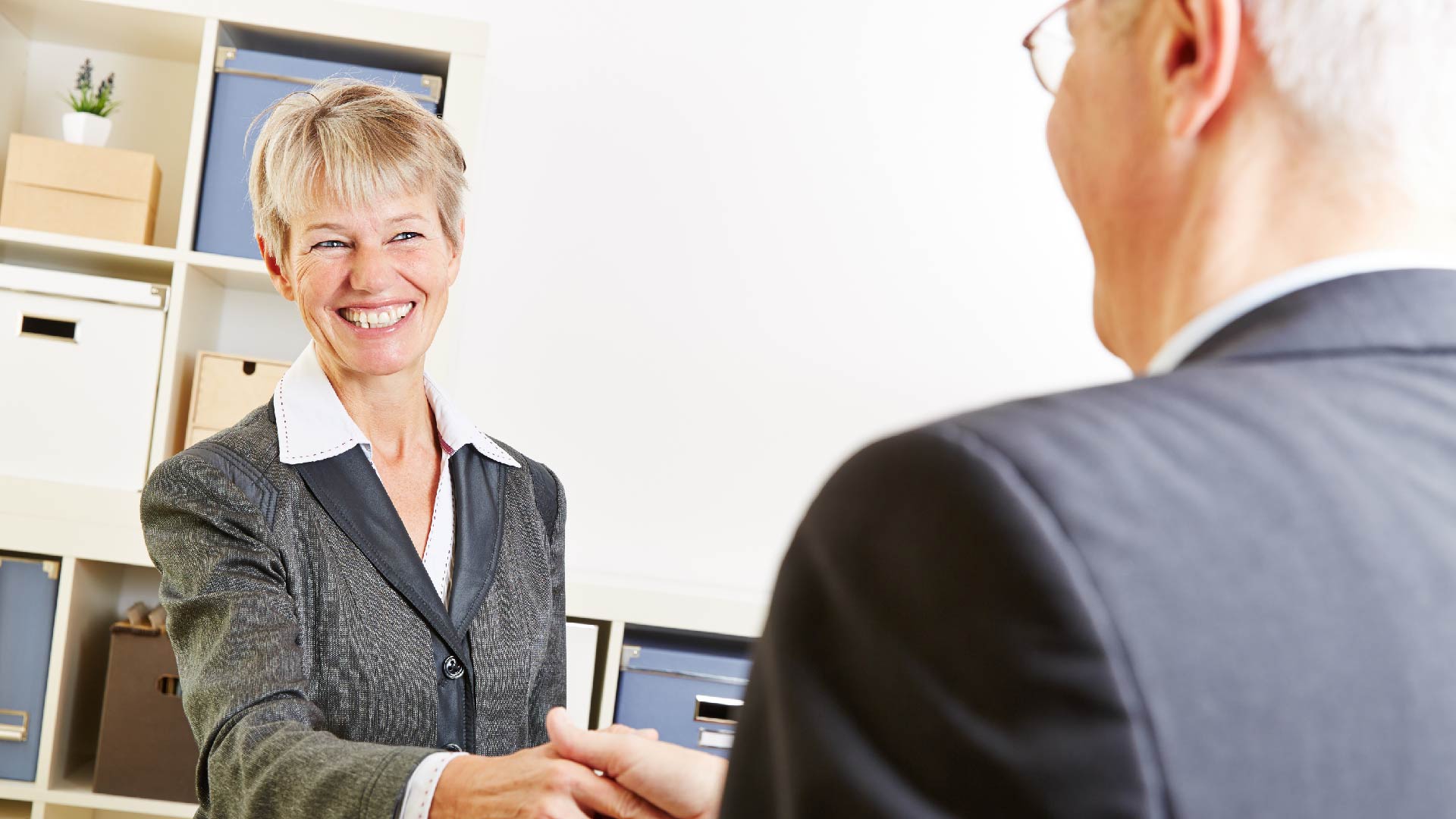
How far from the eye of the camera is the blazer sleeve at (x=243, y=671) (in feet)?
3.48

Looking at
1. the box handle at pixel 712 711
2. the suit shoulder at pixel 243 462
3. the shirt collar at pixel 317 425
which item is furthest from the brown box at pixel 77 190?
Answer: the box handle at pixel 712 711

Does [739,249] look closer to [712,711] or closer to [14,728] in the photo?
[712,711]

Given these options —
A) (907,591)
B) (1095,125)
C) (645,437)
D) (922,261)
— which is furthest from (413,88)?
(907,591)

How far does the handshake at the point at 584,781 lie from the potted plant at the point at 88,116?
1893mm

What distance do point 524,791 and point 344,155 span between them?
0.85 metres

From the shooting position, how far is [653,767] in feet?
3.54

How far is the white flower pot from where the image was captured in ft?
7.61

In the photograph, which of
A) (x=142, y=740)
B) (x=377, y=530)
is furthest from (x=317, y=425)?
(x=142, y=740)

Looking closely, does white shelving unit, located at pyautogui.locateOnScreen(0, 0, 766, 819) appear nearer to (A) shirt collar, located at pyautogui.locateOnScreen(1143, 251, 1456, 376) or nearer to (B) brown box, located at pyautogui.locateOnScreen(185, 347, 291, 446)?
(B) brown box, located at pyautogui.locateOnScreen(185, 347, 291, 446)

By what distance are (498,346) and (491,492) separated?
1.37m

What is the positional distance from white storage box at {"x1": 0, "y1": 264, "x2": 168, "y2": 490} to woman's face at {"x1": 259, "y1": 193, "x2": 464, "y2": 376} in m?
0.92

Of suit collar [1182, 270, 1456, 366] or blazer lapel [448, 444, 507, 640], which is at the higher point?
Answer: suit collar [1182, 270, 1456, 366]

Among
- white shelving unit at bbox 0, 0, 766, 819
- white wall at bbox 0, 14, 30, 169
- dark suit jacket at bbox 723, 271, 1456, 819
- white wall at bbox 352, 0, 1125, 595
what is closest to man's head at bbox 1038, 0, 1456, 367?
dark suit jacket at bbox 723, 271, 1456, 819

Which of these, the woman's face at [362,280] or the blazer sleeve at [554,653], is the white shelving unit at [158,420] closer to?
the blazer sleeve at [554,653]
